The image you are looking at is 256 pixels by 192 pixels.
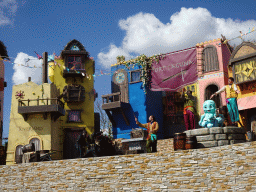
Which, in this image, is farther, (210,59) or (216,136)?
(210,59)

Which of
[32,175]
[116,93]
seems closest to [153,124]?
[32,175]

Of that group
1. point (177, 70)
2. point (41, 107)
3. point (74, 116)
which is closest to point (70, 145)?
point (74, 116)

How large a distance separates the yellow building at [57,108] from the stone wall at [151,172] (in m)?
8.13

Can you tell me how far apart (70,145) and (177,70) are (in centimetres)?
1038

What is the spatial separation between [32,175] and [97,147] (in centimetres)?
315

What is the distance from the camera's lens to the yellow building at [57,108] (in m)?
22.8

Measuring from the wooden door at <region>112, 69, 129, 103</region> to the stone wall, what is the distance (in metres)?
11.9

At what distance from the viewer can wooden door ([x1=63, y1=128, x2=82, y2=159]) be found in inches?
959

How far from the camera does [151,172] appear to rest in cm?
1149

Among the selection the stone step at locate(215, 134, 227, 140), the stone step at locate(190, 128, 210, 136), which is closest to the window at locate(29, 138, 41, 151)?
the stone step at locate(190, 128, 210, 136)

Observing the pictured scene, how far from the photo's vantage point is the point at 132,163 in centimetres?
1195

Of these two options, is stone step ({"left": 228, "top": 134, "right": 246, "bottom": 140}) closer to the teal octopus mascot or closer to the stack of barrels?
the teal octopus mascot

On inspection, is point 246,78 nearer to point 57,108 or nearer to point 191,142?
point 191,142

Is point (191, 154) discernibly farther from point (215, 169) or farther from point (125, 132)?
point (125, 132)
